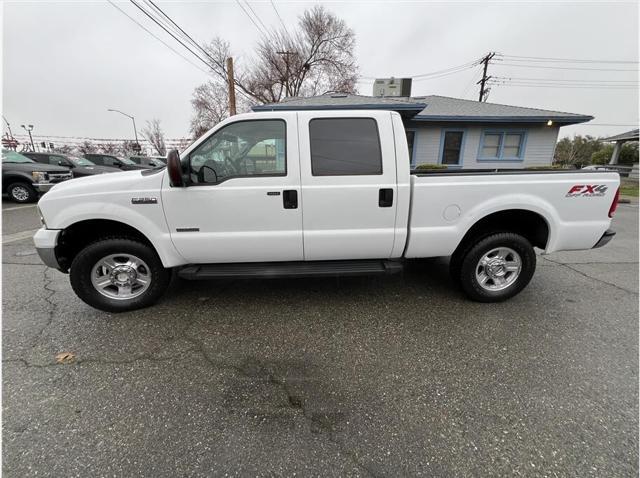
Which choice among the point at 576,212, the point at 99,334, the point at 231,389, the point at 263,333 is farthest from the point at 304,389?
the point at 576,212

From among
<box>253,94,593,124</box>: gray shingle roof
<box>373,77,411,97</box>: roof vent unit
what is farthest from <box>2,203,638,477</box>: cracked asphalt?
<box>373,77,411,97</box>: roof vent unit

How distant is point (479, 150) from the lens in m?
13.9

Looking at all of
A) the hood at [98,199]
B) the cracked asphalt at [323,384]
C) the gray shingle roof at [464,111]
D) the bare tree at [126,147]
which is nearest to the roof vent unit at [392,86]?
the gray shingle roof at [464,111]

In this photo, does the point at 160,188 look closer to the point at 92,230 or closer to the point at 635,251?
the point at 92,230

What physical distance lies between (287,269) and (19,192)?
40.9ft

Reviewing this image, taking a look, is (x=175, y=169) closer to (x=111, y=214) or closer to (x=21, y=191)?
(x=111, y=214)

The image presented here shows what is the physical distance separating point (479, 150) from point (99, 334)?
15822mm

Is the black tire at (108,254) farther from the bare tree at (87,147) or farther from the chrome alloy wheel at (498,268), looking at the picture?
the bare tree at (87,147)

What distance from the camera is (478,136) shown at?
1373 centimetres

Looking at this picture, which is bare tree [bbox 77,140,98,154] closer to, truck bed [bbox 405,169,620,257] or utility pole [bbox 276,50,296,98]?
utility pole [bbox 276,50,296,98]

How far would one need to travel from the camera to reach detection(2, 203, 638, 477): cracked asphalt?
1636mm

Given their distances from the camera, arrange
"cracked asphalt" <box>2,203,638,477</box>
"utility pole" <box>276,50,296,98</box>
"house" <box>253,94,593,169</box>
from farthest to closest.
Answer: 1. "utility pole" <box>276,50,296,98</box>
2. "house" <box>253,94,593,169</box>
3. "cracked asphalt" <box>2,203,638,477</box>

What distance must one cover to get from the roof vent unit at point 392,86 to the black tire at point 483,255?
13.9 m

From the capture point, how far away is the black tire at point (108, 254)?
2.90m
